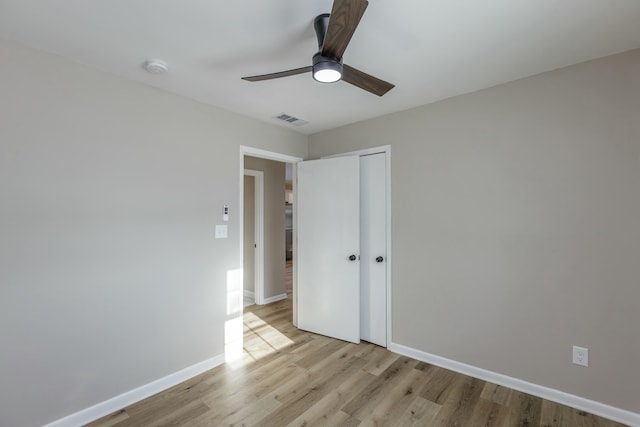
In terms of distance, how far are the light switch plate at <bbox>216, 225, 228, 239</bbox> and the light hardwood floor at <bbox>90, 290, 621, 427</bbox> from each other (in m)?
1.21

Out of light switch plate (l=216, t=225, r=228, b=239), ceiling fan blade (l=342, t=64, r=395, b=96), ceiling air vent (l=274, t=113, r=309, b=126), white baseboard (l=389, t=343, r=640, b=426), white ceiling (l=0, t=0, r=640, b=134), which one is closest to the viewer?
white ceiling (l=0, t=0, r=640, b=134)

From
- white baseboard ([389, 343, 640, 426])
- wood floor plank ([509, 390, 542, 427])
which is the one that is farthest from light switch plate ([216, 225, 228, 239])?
wood floor plank ([509, 390, 542, 427])

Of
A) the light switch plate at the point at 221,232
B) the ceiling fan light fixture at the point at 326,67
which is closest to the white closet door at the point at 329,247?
the light switch plate at the point at 221,232

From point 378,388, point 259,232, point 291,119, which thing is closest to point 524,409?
point 378,388

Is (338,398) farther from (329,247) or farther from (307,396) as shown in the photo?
(329,247)

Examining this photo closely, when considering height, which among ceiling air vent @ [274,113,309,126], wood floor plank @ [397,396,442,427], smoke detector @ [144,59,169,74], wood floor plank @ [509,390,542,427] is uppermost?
ceiling air vent @ [274,113,309,126]

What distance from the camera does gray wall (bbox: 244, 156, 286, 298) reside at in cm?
480

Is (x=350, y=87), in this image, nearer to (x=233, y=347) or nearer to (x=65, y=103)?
(x=65, y=103)

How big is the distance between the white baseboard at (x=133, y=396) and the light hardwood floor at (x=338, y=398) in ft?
0.17

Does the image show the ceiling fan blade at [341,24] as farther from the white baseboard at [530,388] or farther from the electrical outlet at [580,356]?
the white baseboard at [530,388]

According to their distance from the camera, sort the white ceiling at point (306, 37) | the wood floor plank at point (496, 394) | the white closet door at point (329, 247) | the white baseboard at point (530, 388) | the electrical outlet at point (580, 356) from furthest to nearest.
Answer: the white closet door at point (329, 247) < the wood floor plank at point (496, 394) < the electrical outlet at point (580, 356) < the white baseboard at point (530, 388) < the white ceiling at point (306, 37)

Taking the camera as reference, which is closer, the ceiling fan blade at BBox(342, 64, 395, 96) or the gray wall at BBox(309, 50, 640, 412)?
the ceiling fan blade at BBox(342, 64, 395, 96)

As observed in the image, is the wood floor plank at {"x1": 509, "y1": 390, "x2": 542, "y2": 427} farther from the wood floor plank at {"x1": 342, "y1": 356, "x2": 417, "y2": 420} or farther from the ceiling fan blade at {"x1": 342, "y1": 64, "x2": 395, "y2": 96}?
the ceiling fan blade at {"x1": 342, "y1": 64, "x2": 395, "y2": 96}

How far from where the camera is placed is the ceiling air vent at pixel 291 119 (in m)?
3.18
